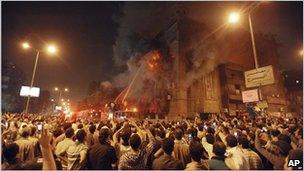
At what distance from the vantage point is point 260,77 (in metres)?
12.1

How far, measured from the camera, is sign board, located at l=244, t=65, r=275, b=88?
37.9 ft

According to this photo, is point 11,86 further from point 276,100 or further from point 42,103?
point 276,100

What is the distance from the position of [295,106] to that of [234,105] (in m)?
26.6

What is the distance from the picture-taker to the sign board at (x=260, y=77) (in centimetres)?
1155

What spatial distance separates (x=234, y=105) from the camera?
43.7 meters

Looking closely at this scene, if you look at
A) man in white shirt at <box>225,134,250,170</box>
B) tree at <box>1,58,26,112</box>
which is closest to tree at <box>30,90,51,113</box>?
tree at <box>1,58,26,112</box>

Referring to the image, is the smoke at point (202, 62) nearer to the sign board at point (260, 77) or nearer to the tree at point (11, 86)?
the sign board at point (260, 77)

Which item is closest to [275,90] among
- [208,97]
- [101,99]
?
[208,97]

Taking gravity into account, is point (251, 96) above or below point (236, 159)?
above

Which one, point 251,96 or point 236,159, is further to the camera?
point 251,96

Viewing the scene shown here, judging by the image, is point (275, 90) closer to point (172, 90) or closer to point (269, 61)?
point (269, 61)

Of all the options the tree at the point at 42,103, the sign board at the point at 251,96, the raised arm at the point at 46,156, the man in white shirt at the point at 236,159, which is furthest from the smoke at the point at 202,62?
the tree at the point at 42,103

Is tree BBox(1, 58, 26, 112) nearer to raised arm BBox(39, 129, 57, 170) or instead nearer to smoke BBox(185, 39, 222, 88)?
smoke BBox(185, 39, 222, 88)

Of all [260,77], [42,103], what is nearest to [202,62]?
[260,77]
